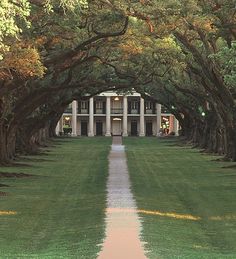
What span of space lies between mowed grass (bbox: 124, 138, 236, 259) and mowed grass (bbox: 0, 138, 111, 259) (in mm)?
1295

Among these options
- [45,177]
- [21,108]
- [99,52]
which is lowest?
[45,177]

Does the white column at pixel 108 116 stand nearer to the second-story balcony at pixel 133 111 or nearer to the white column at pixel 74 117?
the second-story balcony at pixel 133 111

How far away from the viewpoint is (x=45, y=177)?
110 ft

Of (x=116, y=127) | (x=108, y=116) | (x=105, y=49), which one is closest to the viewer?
(x=105, y=49)

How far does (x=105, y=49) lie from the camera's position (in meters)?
32.0

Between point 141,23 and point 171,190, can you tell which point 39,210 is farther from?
point 141,23

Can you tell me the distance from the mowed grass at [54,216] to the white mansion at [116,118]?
86.8 metres

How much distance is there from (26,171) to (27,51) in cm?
1583

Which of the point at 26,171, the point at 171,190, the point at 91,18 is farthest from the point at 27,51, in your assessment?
the point at 26,171

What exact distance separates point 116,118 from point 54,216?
106 metres

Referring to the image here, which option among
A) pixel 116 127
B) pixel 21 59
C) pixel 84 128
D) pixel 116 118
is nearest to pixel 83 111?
A: pixel 84 128

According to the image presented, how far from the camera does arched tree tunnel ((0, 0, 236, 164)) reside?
21203mm

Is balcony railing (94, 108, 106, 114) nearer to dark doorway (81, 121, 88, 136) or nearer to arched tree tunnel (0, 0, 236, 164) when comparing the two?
dark doorway (81, 121, 88, 136)

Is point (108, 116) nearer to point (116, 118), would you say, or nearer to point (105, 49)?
Result: point (116, 118)
